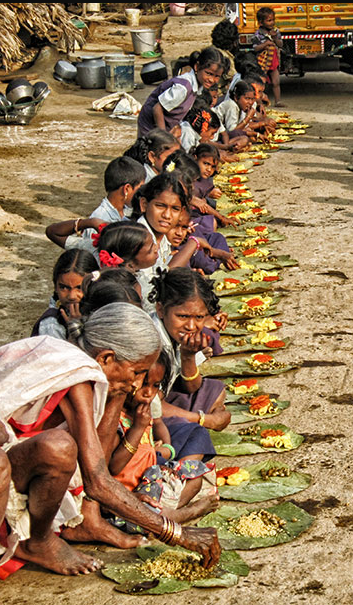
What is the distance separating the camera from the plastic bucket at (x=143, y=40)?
20.1 metres

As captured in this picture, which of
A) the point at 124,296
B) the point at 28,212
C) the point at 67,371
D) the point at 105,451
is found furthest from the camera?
the point at 28,212

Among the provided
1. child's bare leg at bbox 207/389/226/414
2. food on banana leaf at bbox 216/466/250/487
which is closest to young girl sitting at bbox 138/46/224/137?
child's bare leg at bbox 207/389/226/414

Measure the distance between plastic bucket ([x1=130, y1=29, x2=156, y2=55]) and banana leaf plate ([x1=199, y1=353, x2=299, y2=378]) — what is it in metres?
15.6

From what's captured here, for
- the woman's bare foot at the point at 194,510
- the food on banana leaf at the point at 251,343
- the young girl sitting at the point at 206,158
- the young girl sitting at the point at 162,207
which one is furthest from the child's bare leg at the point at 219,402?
the young girl sitting at the point at 206,158

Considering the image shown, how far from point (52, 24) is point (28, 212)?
9047 millimetres

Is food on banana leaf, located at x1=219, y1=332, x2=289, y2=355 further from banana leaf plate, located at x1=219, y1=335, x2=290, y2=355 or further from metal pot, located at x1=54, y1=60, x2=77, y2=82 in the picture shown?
metal pot, located at x1=54, y1=60, x2=77, y2=82

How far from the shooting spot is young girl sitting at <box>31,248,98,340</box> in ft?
16.2

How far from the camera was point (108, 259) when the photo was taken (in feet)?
16.5

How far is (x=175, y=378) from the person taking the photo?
489cm

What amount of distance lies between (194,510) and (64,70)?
1386 cm

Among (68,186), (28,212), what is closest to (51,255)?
(28,212)

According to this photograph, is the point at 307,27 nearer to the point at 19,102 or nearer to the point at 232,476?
the point at 19,102

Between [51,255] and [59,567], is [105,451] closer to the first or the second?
[59,567]

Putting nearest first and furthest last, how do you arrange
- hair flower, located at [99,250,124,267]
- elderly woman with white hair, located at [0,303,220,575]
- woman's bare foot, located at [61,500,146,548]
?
1. elderly woman with white hair, located at [0,303,220,575]
2. woman's bare foot, located at [61,500,146,548]
3. hair flower, located at [99,250,124,267]
